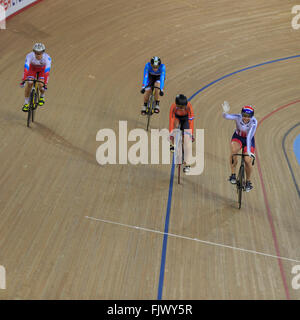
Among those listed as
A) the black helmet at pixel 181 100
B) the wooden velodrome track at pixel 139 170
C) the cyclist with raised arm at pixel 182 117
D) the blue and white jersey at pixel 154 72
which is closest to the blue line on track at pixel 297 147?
the wooden velodrome track at pixel 139 170

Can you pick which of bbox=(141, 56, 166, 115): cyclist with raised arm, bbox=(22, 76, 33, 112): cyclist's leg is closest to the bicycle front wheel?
bbox=(141, 56, 166, 115): cyclist with raised arm

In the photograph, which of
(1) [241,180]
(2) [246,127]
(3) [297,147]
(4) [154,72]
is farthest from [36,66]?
(3) [297,147]

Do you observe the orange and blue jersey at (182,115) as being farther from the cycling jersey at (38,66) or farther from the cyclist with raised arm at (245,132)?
the cycling jersey at (38,66)

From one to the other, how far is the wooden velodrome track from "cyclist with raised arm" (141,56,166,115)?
65 centimetres

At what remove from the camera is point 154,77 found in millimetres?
7160

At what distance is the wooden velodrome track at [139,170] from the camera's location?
4.73 meters

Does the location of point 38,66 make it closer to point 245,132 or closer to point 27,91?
point 27,91

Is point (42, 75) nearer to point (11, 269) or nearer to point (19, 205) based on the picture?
point (19, 205)

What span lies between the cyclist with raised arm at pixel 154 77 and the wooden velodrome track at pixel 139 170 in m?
0.65

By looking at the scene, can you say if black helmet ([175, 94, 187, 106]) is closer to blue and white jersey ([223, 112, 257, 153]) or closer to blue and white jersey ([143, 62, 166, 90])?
blue and white jersey ([223, 112, 257, 153])

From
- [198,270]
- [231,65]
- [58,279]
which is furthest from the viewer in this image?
[231,65]
